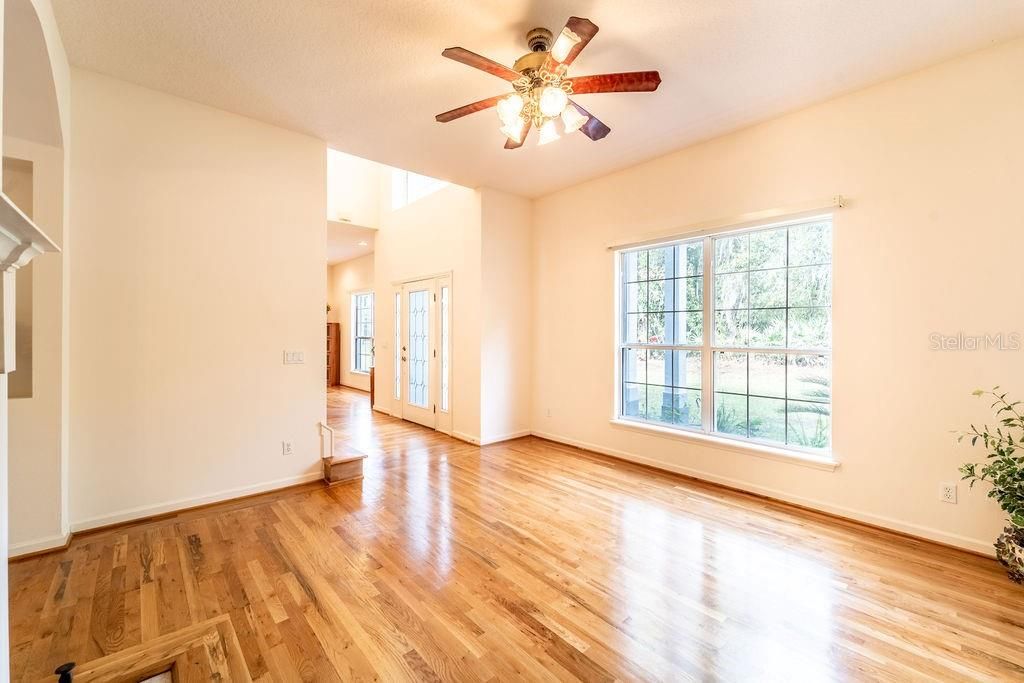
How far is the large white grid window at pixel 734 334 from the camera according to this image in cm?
339

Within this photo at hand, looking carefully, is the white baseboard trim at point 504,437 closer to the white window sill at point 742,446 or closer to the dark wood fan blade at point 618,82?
the white window sill at point 742,446

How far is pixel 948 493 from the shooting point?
273cm

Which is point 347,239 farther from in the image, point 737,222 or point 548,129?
point 737,222

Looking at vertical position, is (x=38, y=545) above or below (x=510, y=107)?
below

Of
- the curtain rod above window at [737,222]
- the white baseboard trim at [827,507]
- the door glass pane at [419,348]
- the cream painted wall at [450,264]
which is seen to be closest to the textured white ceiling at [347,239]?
the cream painted wall at [450,264]

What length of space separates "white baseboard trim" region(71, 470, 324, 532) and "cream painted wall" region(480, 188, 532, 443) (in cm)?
205

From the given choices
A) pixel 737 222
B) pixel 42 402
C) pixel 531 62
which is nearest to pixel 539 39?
pixel 531 62

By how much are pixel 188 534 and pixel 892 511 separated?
4719 millimetres

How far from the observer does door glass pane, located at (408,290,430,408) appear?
598 centimetres

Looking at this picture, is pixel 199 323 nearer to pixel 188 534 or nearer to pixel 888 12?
pixel 188 534

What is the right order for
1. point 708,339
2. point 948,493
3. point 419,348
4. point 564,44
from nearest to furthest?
point 564,44 < point 948,493 < point 708,339 < point 419,348

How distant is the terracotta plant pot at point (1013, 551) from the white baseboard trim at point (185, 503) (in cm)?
466

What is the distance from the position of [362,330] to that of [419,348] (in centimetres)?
396

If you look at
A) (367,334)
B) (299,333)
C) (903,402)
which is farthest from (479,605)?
(367,334)
